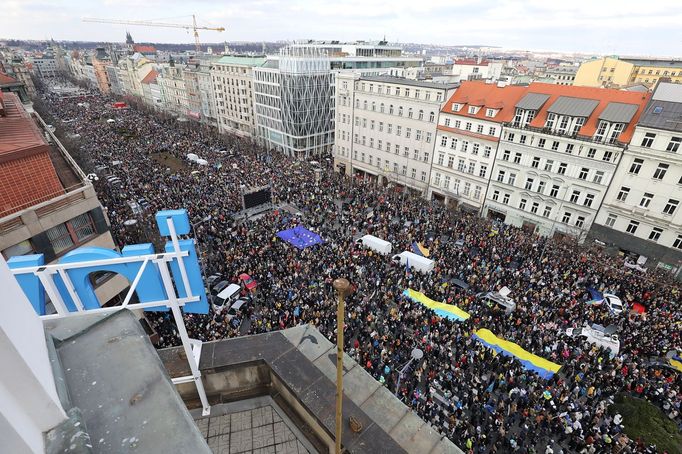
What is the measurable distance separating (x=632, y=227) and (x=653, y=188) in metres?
4.19

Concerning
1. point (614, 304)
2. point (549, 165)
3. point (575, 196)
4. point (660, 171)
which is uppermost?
point (660, 171)

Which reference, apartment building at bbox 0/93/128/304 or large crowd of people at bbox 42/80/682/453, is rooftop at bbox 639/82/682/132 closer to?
large crowd of people at bbox 42/80/682/453

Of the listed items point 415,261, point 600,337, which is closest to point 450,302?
point 415,261

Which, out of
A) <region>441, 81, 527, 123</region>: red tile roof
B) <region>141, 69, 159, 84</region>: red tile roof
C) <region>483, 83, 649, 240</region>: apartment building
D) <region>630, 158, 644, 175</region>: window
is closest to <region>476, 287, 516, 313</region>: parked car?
<region>483, 83, 649, 240</region>: apartment building

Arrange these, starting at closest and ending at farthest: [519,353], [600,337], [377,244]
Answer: [519,353] → [600,337] → [377,244]

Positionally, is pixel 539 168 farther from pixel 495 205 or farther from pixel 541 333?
pixel 541 333

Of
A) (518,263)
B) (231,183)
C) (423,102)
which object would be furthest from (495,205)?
(231,183)

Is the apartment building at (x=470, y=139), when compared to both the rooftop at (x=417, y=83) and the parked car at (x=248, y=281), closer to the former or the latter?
the rooftop at (x=417, y=83)

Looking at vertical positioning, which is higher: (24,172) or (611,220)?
(24,172)

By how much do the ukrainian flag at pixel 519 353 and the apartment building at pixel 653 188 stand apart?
74.3 ft

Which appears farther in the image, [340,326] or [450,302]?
[450,302]

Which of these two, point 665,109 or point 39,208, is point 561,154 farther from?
point 39,208

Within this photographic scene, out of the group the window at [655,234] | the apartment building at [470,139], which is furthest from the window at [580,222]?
the apartment building at [470,139]

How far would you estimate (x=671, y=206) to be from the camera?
3188cm
